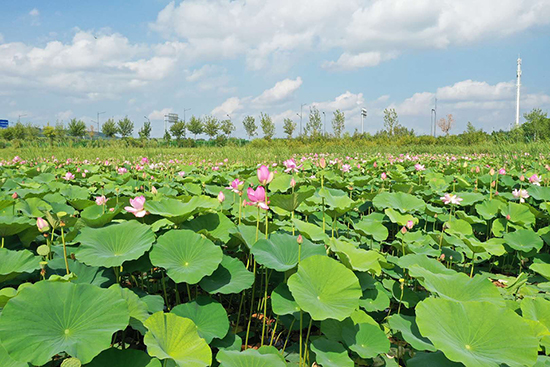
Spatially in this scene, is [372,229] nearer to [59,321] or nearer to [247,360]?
[247,360]

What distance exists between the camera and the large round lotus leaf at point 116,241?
129 cm

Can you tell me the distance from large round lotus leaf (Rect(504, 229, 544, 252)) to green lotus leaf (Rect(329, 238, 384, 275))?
4.72 ft

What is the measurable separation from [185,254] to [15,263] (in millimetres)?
604

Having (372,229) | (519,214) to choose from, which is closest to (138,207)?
(372,229)

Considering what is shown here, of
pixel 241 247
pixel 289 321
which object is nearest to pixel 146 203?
pixel 241 247

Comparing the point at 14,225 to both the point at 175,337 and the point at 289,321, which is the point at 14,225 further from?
the point at 289,321

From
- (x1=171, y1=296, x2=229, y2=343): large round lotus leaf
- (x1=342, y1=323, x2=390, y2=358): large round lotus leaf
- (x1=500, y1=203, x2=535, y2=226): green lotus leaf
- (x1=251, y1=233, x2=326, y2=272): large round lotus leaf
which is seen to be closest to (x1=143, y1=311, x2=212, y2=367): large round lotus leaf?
(x1=171, y1=296, x2=229, y2=343): large round lotus leaf

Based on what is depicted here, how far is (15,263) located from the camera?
A: 48.9 inches

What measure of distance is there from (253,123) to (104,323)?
155 ft

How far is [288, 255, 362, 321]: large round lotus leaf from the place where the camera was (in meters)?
1.13

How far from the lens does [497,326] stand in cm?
104

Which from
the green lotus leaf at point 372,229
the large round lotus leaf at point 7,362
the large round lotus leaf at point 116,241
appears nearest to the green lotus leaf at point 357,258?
the green lotus leaf at point 372,229

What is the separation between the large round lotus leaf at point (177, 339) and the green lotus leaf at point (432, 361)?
68cm

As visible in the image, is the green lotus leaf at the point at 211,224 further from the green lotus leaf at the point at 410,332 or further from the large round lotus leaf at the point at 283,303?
the green lotus leaf at the point at 410,332
